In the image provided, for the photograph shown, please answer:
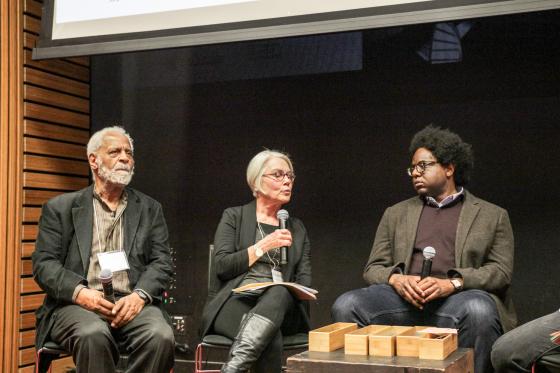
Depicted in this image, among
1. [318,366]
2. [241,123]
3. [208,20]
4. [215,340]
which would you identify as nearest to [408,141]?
[241,123]

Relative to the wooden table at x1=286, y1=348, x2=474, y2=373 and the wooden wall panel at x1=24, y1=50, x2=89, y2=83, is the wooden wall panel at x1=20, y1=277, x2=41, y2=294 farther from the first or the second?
the wooden table at x1=286, y1=348, x2=474, y2=373

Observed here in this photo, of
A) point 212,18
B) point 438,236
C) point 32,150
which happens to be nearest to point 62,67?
point 32,150

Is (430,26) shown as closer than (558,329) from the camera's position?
No

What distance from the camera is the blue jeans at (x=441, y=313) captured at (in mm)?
2961

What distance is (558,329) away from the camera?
2668mm

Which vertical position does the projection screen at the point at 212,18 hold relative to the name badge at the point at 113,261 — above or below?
above

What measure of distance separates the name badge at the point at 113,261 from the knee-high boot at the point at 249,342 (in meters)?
0.65

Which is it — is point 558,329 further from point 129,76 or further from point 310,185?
point 129,76

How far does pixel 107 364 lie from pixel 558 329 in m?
1.89

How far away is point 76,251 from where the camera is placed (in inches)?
131

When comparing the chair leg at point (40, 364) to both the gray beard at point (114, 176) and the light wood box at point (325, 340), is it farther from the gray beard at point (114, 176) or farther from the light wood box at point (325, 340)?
the light wood box at point (325, 340)

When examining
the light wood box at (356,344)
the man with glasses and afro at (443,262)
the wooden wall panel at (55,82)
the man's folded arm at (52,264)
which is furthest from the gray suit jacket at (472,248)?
the wooden wall panel at (55,82)

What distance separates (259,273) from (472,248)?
1.05 meters

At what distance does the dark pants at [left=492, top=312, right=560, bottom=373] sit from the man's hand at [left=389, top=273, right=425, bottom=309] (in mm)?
449
